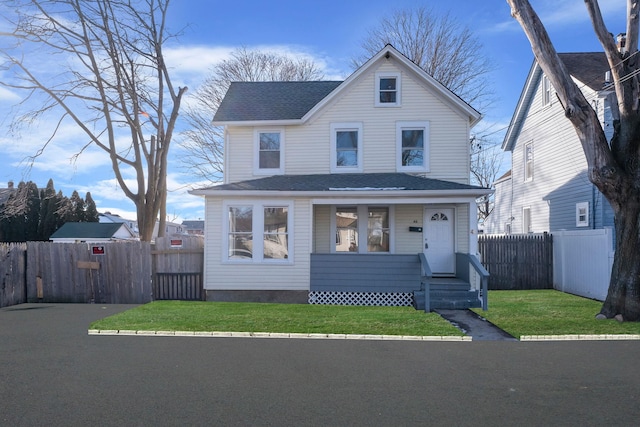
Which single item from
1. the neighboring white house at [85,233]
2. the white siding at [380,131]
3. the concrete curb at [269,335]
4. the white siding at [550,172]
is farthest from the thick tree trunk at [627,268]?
the neighboring white house at [85,233]

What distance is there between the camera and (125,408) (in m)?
5.32

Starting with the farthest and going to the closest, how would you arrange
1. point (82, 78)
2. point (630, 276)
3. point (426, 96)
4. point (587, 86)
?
point (82, 78)
point (587, 86)
point (426, 96)
point (630, 276)

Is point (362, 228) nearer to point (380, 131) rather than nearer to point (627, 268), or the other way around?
point (380, 131)

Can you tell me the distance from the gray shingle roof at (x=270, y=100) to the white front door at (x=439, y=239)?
5.60 meters

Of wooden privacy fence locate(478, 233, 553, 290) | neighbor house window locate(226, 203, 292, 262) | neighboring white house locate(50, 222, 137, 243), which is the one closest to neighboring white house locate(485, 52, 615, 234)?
wooden privacy fence locate(478, 233, 553, 290)

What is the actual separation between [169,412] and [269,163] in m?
11.7

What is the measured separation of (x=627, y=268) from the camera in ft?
34.7

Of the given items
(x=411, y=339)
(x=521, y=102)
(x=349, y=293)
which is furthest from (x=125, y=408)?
(x=521, y=102)

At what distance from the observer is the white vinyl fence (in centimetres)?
1389

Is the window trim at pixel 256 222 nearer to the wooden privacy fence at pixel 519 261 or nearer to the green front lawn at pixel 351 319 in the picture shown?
the green front lawn at pixel 351 319

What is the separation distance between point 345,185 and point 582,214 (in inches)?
405

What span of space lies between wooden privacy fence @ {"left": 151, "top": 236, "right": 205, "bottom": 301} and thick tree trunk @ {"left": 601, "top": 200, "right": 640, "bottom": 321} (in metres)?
11.2

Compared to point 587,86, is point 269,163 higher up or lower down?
lower down

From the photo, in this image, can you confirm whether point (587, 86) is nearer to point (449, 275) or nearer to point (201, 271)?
point (449, 275)
